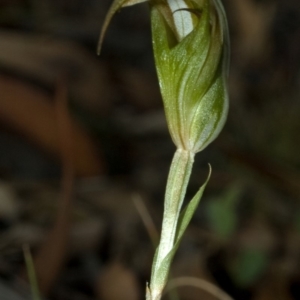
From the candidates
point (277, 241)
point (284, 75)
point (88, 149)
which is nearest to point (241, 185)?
point (277, 241)

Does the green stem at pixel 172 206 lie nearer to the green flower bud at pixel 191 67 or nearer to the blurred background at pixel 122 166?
the green flower bud at pixel 191 67

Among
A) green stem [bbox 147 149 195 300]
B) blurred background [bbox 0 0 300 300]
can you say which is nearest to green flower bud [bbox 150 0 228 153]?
green stem [bbox 147 149 195 300]

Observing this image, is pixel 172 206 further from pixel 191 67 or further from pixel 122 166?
pixel 122 166

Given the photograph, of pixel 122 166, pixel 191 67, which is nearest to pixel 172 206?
pixel 191 67

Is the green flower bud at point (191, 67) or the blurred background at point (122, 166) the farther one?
the blurred background at point (122, 166)

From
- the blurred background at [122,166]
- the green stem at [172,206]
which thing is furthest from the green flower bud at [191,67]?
the blurred background at [122,166]

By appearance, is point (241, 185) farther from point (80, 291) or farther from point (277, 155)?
point (80, 291)
